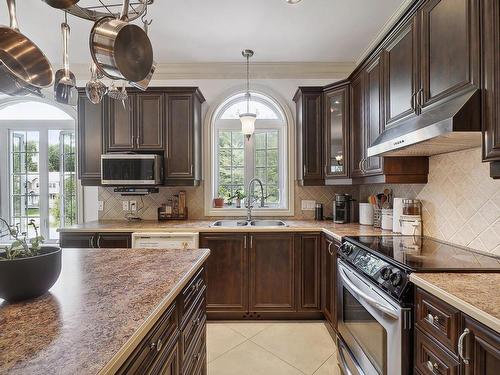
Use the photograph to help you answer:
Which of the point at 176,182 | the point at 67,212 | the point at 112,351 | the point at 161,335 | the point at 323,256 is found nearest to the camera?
the point at 112,351

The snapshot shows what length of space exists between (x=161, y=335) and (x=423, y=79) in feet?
6.20

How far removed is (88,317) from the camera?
84 cm

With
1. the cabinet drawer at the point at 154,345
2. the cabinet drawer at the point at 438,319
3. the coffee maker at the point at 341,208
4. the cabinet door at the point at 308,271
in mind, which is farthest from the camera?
the coffee maker at the point at 341,208

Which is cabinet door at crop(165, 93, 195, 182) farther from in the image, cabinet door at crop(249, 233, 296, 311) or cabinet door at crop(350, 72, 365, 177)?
cabinet door at crop(350, 72, 365, 177)

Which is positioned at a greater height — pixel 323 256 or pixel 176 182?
Result: pixel 176 182

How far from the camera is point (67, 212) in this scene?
3.69 metres

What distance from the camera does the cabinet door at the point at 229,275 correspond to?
109 inches

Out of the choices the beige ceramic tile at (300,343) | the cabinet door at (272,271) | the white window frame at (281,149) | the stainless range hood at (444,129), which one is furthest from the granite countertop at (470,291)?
the white window frame at (281,149)

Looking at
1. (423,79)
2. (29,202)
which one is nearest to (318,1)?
(423,79)

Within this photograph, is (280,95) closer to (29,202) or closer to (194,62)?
(194,62)

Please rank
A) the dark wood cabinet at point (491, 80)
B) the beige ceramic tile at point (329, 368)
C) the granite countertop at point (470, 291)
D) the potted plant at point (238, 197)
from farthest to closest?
the potted plant at point (238, 197) → the beige ceramic tile at point (329, 368) → the dark wood cabinet at point (491, 80) → the granite countertop at point (470, 291)

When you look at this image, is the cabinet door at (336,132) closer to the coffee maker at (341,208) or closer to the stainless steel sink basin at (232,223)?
the coffee maker at (341,208)

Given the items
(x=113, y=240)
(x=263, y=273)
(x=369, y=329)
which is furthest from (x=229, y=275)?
(x=369, y=329)

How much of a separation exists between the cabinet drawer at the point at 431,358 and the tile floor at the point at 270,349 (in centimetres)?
103
